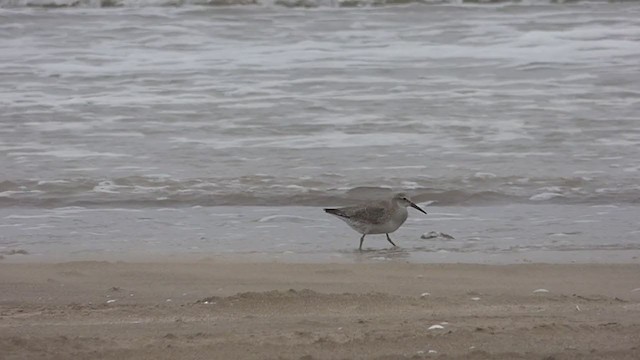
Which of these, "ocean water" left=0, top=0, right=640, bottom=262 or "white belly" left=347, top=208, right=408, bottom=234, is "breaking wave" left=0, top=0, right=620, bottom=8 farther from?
"white belly" left=347, top=208, right=408, bottom=234

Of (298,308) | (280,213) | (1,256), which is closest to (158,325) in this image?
(298,308)

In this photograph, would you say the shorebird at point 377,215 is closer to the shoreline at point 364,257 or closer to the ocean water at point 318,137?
the ocean water at point 318,137

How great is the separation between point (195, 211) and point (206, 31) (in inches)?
391

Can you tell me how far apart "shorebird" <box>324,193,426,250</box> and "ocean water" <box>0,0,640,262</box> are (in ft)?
0.43

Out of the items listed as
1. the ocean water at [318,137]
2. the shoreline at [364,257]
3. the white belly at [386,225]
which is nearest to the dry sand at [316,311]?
the shoreline at [364,257]

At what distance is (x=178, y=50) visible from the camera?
50.9 feet

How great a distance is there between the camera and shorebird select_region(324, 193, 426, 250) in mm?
7035

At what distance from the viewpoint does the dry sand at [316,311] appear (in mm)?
4227

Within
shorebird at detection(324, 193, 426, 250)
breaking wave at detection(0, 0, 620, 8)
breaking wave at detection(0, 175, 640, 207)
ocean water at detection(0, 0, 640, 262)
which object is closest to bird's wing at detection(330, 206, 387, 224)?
shorebird at detection(324, 193, 426, 250)

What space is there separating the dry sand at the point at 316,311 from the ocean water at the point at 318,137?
1.74 ft

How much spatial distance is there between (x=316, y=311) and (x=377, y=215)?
2165 millimetres

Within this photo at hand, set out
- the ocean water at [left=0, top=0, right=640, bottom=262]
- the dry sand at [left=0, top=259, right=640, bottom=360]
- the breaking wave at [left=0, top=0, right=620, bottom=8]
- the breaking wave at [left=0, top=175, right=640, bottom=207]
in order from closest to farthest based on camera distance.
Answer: the dry sand at [left=0, top=259, right=640, bottom=360] → the ocean water at [left=0, top=0, right=640, bottom=262] → the breaking wave at [left=0, top=175, right=640, bottom=207] → the breaking wave at [left=0, top=0, right=620, bottom=8]

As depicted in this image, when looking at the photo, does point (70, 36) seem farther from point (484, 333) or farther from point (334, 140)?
point (484, 333)

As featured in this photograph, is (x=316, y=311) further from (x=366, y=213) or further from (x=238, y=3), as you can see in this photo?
(x=238, y=3)
